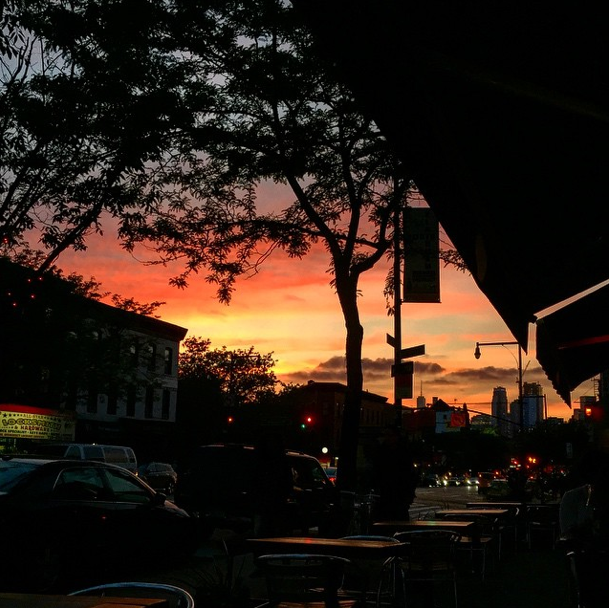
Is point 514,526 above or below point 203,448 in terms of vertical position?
below

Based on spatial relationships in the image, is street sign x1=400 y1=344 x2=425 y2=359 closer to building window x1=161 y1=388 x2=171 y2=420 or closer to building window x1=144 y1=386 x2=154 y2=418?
building window x1=144 y1=386 x2=154 y2=418

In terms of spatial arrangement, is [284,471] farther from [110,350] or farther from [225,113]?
[110,350]

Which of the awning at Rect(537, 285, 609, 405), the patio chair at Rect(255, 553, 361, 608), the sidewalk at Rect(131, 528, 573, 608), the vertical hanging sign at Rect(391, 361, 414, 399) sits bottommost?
the sidewalk at Rect(131, 528, 573, 608)

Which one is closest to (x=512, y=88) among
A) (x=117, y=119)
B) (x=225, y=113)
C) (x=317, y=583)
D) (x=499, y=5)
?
(x=499, y=5)

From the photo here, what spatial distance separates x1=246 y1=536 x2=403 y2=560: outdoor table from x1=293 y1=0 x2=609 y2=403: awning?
96.1 inches

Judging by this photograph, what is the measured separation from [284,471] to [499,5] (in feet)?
32.1

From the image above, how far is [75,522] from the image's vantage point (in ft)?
35.2

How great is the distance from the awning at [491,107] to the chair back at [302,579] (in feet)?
6.88

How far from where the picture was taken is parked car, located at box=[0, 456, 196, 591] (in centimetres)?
987

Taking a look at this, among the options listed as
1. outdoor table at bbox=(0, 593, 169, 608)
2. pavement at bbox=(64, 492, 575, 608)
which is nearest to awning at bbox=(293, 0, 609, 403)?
outdoor table at bbox=(0, 593, 169, 608)

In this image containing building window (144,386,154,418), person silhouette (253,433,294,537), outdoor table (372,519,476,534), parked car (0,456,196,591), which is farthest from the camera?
building window (144,386,154,418)

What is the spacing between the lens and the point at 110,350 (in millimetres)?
43375

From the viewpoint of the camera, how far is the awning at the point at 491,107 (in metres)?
2.79

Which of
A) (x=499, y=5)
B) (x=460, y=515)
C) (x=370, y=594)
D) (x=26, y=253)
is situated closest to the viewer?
(x=499, y=5)
